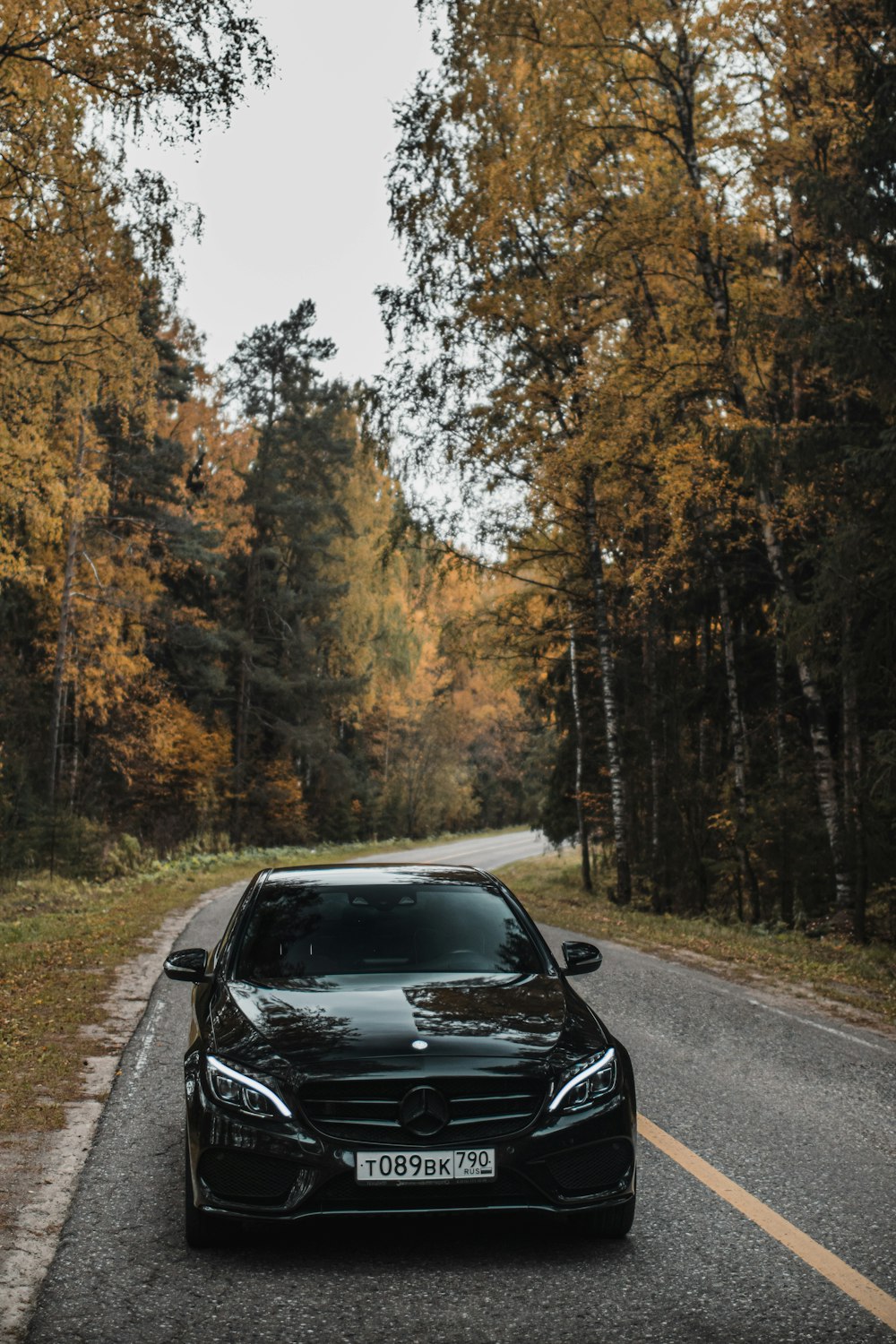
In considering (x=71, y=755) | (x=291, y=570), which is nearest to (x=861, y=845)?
(x=71, y=755)

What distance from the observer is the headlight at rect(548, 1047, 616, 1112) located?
14.5 ft

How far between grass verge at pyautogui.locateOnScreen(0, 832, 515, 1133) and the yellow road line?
122 inches

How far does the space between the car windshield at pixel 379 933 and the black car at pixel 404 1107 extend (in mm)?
302

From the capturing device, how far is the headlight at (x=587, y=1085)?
4.43m

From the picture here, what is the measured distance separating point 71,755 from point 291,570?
13.6m

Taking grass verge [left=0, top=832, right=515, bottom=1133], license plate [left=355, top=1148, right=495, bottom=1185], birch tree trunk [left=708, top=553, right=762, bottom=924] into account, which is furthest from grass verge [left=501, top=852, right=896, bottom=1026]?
license plate [left=355, top=1148, right=495, bottom=1185]

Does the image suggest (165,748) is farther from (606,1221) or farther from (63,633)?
(606,1221)

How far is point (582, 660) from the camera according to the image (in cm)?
2639

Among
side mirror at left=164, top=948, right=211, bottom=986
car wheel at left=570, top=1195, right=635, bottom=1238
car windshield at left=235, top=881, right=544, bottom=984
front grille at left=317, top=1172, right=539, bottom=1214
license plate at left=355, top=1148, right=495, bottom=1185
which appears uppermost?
car windshield at left=235, top=881, right=544, bottom=984

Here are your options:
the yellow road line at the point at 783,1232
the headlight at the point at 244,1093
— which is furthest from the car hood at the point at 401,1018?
the yellow road line at the point at 783,1232

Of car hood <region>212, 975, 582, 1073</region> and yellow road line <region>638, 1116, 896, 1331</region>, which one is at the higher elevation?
car hood <region>212, 975, 582, 1073</region>

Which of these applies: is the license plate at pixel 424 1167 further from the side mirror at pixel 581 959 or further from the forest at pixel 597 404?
the forest at pixel 597 404

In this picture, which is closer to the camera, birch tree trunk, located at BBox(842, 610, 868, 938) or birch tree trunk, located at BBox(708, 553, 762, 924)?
birch tree trunk, located at BBox(842, 610, 868, 938)

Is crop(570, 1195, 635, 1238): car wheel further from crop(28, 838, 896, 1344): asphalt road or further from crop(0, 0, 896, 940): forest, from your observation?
crop(0, 0, 896, 940): forest
